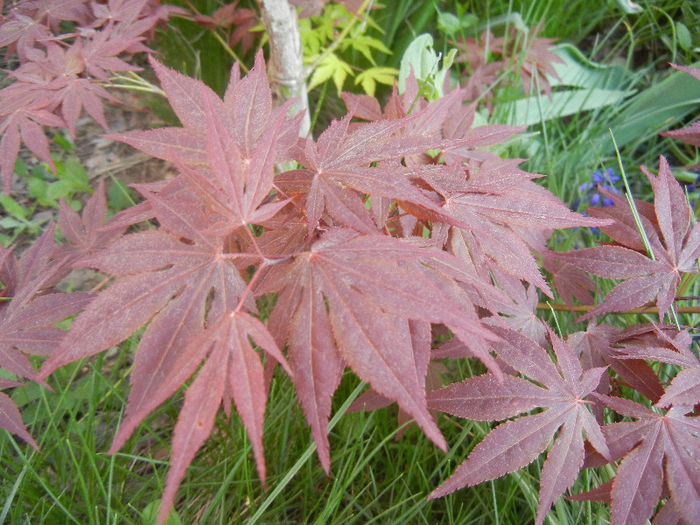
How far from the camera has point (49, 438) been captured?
1011 mm

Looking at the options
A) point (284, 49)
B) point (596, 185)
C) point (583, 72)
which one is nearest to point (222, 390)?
point (284, 49)

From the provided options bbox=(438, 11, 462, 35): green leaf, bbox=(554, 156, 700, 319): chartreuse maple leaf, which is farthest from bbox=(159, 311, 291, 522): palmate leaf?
bbox=(438, 11, 462, 35): green leaf

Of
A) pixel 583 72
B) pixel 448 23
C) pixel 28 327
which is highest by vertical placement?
pixel 448 23

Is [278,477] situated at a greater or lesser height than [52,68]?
lesser

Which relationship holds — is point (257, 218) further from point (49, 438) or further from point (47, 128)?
point (47, 128)

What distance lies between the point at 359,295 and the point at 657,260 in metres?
0.57

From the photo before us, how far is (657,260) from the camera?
30.3 inches

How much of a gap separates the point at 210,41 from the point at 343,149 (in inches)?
55.5

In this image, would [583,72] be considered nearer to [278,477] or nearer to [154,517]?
[278,477]

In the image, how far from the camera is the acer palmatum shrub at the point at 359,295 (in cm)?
44

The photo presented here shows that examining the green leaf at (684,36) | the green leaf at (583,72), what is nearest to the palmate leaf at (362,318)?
the green leaf at (583,72)

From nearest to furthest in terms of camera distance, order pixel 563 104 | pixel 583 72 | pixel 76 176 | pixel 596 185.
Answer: pixel 596 185, pixel 76 176, pixel 563 104, pixel 583 72

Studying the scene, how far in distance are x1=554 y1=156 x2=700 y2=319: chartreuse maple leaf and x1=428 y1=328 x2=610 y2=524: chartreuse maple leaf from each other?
0.16 m

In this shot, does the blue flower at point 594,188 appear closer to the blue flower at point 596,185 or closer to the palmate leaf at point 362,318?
the blue flower at point 596,185
